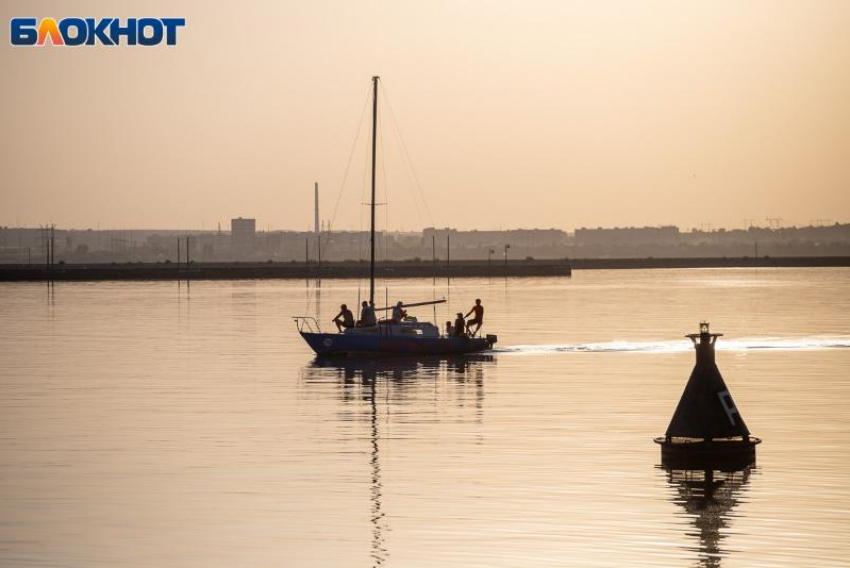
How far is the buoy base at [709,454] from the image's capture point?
32.9 m

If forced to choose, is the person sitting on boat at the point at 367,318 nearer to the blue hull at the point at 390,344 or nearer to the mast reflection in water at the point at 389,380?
the blue hull at the point at 390,344

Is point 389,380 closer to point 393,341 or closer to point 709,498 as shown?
point 393,341

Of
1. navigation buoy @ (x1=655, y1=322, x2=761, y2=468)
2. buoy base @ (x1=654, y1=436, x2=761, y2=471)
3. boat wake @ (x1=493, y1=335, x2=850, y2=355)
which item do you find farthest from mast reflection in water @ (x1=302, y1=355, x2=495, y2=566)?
navigation buoy @ (x1=655, y1=322, x2=761, y2=468)

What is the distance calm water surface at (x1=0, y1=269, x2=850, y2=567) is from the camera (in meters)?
24.9

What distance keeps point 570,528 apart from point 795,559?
4359 mm

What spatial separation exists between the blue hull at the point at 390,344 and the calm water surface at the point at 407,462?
106 centimetres

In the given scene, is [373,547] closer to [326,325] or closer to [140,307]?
[326,325]

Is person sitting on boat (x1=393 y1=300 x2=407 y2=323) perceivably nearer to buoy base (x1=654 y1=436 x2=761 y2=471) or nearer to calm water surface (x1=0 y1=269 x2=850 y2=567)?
calm water surface (x1=0 y1=269 x2=850 y2=567)

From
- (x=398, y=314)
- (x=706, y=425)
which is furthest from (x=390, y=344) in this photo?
(x=706, y=425)

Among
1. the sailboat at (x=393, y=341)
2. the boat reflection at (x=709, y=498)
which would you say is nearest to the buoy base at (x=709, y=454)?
the boat reflection at (x=709, y=498)

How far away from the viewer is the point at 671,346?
79.6 metres

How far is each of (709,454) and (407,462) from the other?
286 inches

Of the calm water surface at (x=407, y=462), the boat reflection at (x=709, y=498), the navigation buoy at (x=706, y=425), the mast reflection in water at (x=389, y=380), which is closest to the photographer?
the boat reflection at (x=709, y=498)

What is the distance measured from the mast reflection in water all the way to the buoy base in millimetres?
6951
